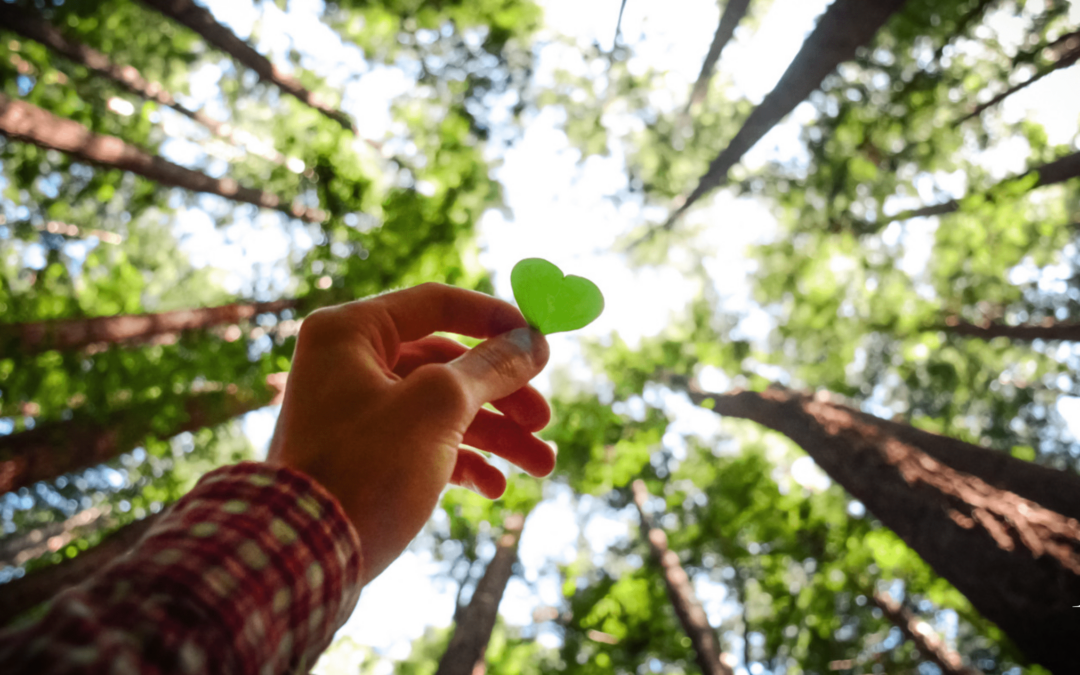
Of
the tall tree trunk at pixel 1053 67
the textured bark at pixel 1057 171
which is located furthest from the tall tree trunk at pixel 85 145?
the tall tree trunk at pixel 1053 67

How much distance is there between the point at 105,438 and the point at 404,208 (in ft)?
17.3

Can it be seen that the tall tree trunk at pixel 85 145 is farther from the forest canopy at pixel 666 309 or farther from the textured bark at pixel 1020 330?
the textured bark at pixel 1020 330

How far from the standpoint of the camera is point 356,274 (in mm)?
4559

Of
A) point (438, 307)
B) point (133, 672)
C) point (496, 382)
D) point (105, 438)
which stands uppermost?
point (105, 438)

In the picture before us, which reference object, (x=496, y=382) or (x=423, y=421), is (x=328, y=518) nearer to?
(x=423, y=421)

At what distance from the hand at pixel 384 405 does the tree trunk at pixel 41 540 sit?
794 inches

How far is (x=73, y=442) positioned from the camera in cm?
620

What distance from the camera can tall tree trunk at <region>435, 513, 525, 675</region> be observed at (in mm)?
5750

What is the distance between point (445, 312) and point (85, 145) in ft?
22.3

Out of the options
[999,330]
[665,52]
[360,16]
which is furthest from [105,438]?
[999,330]

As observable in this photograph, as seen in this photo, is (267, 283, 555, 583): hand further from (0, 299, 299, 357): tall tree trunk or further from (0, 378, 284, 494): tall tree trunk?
(0, 378, 284, 494): tall tree trunk

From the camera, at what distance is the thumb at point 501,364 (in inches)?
46.7

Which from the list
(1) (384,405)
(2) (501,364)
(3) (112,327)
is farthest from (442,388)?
(3) (112,327)

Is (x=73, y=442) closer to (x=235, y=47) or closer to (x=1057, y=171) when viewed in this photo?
(x=235, y=47)
